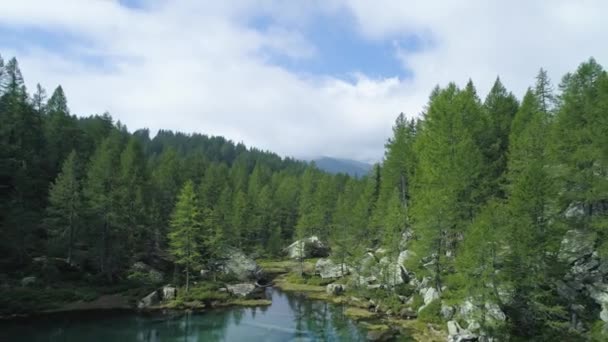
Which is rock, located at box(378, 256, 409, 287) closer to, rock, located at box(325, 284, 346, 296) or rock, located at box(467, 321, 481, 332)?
rock, located at box(325, 284, 346, 296)

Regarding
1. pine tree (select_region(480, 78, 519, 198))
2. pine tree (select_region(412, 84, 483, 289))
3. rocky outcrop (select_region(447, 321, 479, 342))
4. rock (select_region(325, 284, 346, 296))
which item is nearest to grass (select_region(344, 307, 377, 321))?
rock (select_region(325, 284, 346, 296))

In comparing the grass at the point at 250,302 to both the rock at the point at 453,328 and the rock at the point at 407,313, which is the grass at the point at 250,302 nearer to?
the rock at the point at 407,313

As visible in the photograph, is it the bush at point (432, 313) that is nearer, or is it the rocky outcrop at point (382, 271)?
the bush at point (432, 313)

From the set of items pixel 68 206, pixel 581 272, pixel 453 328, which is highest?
pixel 68 206

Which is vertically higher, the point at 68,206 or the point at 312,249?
the point at 68,206

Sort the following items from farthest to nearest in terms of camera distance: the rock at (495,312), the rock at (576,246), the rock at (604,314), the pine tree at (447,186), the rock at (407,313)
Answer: the rock at (407,313)
the pine tree at (447,186)
the rock at (576,246)
the rock at (495,312)
the rock at (604,314)

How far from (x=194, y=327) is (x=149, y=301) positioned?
33.7 feet

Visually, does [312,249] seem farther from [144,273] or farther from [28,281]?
[28,281]

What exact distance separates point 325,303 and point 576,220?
33623 mm

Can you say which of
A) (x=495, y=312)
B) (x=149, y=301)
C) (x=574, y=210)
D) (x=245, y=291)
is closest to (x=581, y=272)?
(x=574, y=210)

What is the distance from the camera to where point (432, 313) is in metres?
46.0

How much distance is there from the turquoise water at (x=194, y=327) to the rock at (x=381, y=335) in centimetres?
85

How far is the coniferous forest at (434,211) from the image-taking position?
37.1 m

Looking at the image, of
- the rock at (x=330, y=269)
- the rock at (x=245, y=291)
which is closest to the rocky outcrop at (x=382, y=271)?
the rock at (x=330, y=269)
